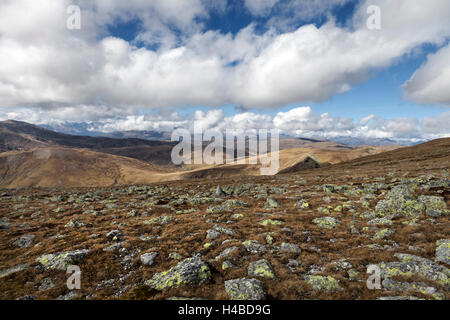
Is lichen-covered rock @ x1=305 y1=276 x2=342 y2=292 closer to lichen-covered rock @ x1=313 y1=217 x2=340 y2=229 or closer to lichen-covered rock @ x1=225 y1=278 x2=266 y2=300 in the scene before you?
lichen-covered rock @ x1=225 y1=278 x2=266 y2=300

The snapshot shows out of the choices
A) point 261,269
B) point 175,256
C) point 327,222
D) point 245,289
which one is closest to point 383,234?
point 327,222

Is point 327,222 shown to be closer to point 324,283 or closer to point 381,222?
point 381,222

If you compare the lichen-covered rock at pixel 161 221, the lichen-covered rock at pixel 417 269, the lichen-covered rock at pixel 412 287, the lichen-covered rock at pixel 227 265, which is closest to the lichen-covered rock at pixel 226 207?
the lichen-covered rock at pixel 161 221

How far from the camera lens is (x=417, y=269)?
10102 mm

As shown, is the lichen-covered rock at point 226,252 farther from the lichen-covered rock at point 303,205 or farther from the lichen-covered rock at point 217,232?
the lichen-covered rock at point 303,205

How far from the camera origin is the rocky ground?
31.7ft

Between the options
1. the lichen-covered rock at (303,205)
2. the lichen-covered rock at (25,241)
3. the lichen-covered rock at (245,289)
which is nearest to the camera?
the lichen-covered rock at (245,289)

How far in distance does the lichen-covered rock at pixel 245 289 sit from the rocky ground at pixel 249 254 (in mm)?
49

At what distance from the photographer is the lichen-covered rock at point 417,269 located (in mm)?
9438

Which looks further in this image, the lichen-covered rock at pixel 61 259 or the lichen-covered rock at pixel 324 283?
the lichen-covered rock at pixel 61 259

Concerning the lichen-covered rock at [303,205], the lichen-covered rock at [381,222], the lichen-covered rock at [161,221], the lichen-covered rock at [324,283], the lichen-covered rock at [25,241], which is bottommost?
the lichen-covered rock at [25,241]

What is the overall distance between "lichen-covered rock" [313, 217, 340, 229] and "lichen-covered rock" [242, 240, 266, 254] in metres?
7.28
